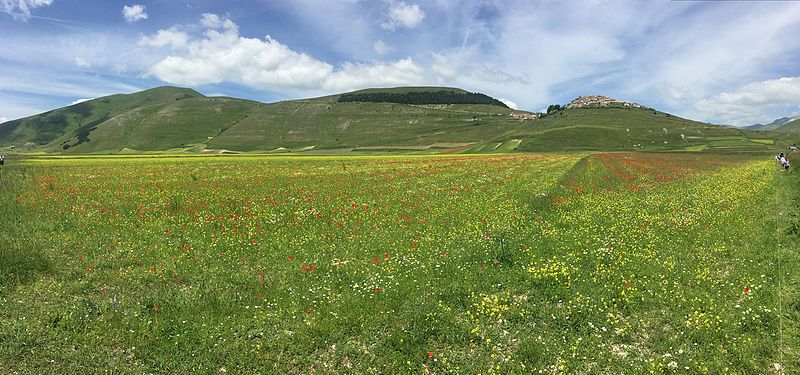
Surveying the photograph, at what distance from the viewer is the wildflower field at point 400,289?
8.05 metres

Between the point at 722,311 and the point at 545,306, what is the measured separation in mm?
4215

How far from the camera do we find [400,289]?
36.6 ft

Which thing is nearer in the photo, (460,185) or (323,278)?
(323,278)

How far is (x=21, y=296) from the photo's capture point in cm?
1042

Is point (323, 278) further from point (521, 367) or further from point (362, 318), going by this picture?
point (521, 367)

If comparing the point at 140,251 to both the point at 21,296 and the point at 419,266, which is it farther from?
the point at 419,266

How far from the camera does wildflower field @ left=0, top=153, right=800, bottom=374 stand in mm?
8047

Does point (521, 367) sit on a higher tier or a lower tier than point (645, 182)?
lower

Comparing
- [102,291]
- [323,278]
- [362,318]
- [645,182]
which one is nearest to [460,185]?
[645,182]

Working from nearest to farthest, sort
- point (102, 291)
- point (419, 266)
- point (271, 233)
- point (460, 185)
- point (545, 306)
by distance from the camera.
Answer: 1. point (545, 306)
2. point (102, 291)
3. point (419, 266)
4. point (271, 233)
5. point (460, 185)

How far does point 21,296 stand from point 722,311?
1900 cm

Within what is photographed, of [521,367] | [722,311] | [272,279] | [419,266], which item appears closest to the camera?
[521,367]

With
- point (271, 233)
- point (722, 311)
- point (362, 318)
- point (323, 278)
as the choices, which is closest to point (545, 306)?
point (722, 311)

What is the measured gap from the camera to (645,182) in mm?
33188
